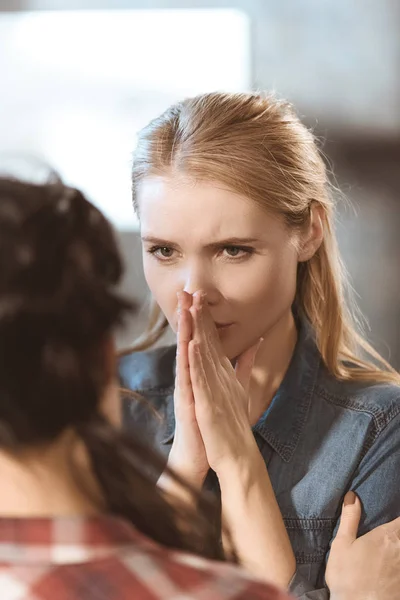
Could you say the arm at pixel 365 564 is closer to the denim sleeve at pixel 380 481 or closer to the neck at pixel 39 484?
the denim sleeve at pixel 380 481

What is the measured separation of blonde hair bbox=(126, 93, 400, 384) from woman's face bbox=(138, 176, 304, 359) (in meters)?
0.03

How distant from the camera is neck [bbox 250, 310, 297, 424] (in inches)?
63.7

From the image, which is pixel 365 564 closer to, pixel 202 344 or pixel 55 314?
pixel 202 344

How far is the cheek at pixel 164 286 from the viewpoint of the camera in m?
1.52

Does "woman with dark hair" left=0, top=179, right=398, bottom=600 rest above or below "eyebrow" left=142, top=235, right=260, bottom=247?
above

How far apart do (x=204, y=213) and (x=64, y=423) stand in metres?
0.71

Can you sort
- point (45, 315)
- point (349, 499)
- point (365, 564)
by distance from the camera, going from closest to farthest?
point (45, 315) → point (365, 564) → point (349, 499)

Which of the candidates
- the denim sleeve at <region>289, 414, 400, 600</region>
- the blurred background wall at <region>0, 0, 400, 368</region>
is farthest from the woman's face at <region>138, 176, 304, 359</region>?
the blurred background wall at <region>0, 0, 400, 368</region>

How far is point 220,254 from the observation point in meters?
1.48

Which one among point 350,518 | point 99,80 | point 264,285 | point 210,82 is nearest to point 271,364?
point 264,285

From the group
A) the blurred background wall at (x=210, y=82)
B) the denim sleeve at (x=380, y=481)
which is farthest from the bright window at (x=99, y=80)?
the denim sleeve at (x=380, y=481)

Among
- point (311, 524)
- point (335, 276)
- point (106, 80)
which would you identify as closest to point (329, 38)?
point (106, 80)

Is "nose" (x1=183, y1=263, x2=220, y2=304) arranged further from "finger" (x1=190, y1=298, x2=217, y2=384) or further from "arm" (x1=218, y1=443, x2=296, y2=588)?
"arm" (x1=218, y1=443, x2=296, y2=588)

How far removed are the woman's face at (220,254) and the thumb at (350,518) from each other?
29 centimetres
